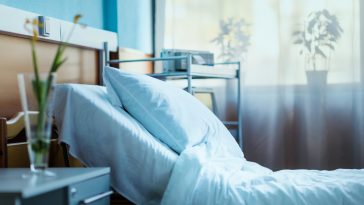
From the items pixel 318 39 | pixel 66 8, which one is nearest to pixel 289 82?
pixel 318 39

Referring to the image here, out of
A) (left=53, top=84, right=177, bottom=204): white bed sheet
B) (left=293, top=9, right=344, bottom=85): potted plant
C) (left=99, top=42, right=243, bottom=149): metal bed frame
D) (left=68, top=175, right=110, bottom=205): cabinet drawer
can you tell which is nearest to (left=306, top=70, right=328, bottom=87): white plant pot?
(left=293, top=9, right=344, bottom=85): potted plant

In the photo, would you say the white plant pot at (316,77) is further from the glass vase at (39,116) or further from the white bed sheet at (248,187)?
the glass vase at (39,116)

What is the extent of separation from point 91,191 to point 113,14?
1.65m

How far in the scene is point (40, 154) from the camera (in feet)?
4.26

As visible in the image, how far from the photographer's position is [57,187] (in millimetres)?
1177

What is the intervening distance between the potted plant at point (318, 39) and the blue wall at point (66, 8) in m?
1.16

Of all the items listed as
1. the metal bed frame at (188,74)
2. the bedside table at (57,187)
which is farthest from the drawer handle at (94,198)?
the metal bed frame at (188,74)

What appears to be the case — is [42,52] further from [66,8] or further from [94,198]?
[94,198]

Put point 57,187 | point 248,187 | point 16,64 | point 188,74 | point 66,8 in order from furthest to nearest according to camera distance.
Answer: point 188,74 → point 66,8 → point 16,64 → point 248,187 → point 57,187

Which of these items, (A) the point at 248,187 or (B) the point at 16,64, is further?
(B) the point at 16,64

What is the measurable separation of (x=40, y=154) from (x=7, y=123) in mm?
538

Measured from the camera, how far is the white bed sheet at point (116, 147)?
1706 mm

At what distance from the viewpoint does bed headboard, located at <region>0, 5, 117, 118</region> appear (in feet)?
6.50

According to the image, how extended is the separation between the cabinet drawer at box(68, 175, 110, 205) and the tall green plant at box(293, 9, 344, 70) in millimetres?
1877
